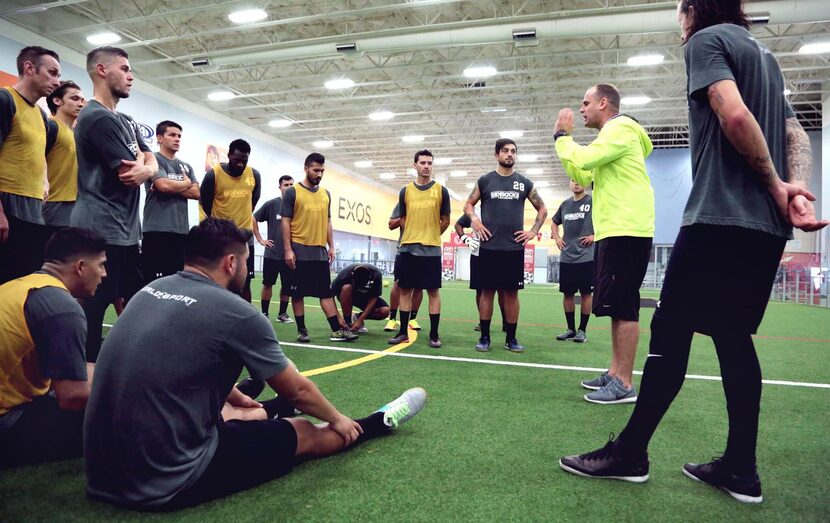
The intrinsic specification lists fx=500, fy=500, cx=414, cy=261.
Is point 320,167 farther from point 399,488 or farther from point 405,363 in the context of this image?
point 399,488

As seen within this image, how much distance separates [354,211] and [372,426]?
99.5 feet

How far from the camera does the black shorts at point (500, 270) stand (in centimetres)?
486

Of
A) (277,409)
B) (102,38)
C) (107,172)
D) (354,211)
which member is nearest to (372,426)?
(277,409)

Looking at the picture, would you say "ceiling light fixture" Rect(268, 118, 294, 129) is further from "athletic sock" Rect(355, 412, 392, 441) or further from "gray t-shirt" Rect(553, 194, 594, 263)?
"athletic sock" Rect(355, 412, 392, 441)

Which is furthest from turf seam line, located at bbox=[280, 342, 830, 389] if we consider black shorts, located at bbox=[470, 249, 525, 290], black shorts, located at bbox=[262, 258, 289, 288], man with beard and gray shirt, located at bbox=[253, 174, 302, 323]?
black shorts, located at bbox=[262, 258, 289, 288]

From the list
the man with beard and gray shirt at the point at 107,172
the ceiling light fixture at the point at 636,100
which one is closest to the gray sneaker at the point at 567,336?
the man with beard and gray shirt at the point at 107,172

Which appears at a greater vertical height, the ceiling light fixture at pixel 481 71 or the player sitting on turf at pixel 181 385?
the ceiling light fixture at pixel 481 71

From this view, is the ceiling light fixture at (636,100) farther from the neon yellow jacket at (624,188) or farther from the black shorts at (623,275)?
the black shorts at (623,275)

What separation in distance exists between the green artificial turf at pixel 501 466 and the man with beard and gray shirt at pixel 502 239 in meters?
1.02

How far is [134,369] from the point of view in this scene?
1.50m

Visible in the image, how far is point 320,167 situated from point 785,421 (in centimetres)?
453

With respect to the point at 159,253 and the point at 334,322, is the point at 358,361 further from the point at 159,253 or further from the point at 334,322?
the point at 159,253

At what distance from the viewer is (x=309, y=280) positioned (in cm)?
546

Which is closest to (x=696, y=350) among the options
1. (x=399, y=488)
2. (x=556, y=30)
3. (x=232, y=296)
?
(x=399, y=488)
